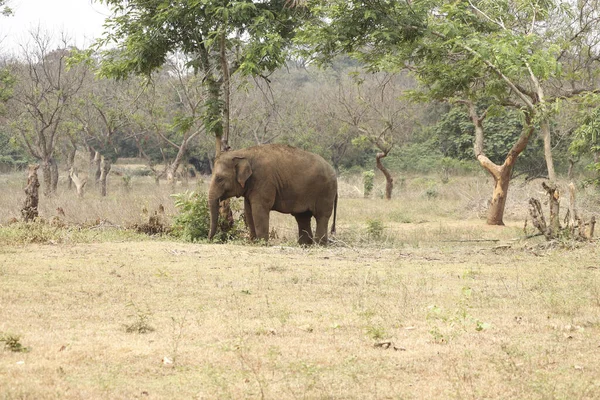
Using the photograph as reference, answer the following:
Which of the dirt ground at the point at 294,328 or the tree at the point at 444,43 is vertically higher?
the tree at the point at 444,43

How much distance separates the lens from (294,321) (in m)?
7.10

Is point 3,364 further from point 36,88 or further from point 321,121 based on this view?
point 321,121

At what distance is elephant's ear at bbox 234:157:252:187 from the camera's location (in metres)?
14.8

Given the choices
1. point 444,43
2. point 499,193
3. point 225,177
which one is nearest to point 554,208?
point 444,43

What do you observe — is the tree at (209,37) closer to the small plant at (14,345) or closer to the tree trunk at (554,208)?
the tree trunk at (554,208)

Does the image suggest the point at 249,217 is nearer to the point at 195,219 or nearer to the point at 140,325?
the point at 195,219

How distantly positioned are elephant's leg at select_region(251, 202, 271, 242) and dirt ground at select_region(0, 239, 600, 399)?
3.54 m

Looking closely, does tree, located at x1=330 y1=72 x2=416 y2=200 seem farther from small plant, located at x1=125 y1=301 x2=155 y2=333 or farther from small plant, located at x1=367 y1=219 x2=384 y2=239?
small plant, located at x1=125 y1=301 x2=155 y2=333

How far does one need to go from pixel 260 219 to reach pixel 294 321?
7.97 metres

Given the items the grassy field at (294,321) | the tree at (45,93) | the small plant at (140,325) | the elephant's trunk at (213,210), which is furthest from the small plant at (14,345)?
the tree at (45,93)

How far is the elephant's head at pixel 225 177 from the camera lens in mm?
14773

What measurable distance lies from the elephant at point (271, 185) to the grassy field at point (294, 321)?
175 centimetres

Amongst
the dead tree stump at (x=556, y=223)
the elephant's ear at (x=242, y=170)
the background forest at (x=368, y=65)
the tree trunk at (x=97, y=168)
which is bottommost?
the tree trunk at (x=97, y=168)

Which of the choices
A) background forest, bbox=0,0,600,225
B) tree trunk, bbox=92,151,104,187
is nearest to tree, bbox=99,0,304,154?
background forest, bbox=0,0,600,225
